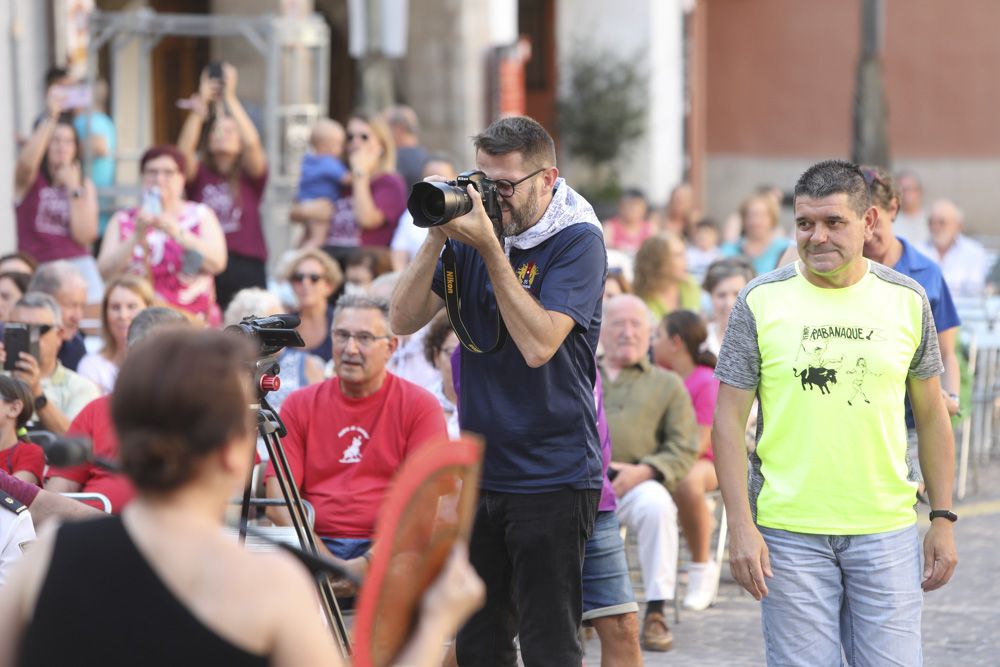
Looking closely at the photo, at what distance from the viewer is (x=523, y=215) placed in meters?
4.18

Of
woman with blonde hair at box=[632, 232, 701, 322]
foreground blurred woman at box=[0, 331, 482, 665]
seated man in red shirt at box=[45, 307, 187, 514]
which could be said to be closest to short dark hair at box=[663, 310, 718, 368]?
woman with blonde hair at box=[632, 232, 701, 322]

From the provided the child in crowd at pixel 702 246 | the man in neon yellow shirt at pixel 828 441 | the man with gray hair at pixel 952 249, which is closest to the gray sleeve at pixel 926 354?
the man in neon yellow shirt at pixel 828 441

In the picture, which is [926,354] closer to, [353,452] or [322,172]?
[353,452]

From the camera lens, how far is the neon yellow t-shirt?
4.15m

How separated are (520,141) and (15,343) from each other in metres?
3.08

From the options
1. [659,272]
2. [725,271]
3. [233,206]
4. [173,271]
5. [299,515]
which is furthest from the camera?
[233,206]

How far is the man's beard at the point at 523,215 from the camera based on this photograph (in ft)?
13.7

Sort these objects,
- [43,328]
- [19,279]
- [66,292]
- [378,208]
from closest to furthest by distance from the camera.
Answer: [43,328] → [66,292] → [19,279] → [378,208]

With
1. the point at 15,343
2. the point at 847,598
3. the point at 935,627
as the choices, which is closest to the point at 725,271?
the point at 935,627

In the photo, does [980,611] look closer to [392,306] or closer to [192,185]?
[392,306]

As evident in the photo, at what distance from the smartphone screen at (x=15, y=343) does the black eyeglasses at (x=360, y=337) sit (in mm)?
1289

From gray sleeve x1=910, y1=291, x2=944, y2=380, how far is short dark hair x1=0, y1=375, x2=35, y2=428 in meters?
3.23

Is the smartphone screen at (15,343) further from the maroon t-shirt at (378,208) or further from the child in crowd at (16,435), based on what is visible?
the maroon t-shirt at (378,208)

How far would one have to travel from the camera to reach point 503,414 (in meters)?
4.19
